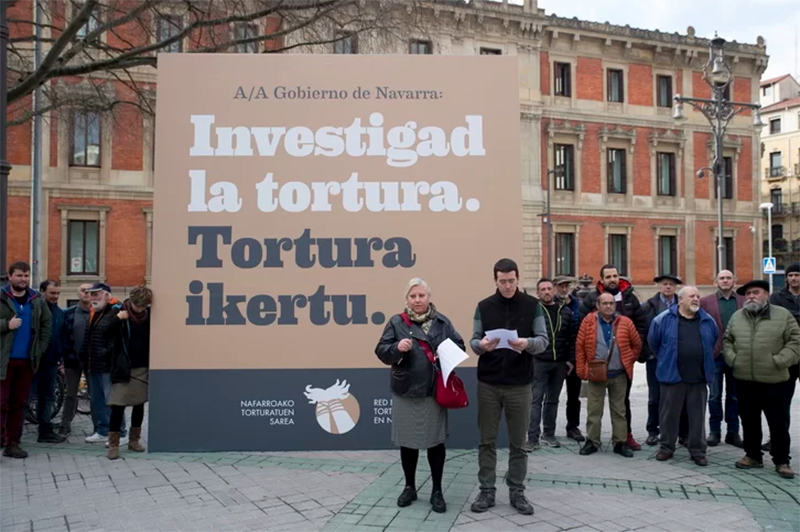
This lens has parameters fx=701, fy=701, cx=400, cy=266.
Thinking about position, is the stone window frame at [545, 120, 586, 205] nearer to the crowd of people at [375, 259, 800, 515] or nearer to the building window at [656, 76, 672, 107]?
the building window at [656, 76, 672, 107]

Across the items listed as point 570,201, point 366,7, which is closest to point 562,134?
point 570,201

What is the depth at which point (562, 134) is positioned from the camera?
115 ft

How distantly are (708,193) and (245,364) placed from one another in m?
35.9

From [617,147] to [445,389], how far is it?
33250mm

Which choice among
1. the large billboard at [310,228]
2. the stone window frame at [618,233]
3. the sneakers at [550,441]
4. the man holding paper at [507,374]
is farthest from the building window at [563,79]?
the man holding paper at [507,374]

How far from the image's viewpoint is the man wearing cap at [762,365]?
21.8ft

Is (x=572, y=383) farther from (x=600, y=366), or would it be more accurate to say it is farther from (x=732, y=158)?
(x=732, y=158)

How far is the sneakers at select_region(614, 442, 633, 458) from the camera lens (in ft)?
24.1

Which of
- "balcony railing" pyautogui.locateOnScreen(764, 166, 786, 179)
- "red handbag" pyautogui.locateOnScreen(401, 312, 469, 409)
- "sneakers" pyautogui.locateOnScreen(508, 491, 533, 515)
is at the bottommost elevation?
"sneakers" pyautogui.locateOnScreen(508, 491, 533, 515)

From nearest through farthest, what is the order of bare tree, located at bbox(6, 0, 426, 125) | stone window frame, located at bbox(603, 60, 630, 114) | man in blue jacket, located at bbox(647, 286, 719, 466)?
man in blue jacket, located at bbox(647, 286, 719, 466)
bare tree, located at bbox(6, 0, 426, 125)
stone window frame, located at bbox(603, 60, 630, 114)

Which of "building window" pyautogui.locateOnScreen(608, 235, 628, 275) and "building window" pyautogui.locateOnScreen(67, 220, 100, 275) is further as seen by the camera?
"building window" pyautogui.locateOnScreen(608, 235, 628, 275)

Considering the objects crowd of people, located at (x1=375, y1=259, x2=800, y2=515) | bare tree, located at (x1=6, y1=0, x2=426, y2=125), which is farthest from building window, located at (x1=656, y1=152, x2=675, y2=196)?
crowd of people, located at (x1=375, y1=259, x2=800, y2=515)

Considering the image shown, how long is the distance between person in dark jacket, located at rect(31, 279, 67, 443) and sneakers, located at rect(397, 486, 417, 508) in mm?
4733

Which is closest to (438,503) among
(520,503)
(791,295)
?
(520,503)
